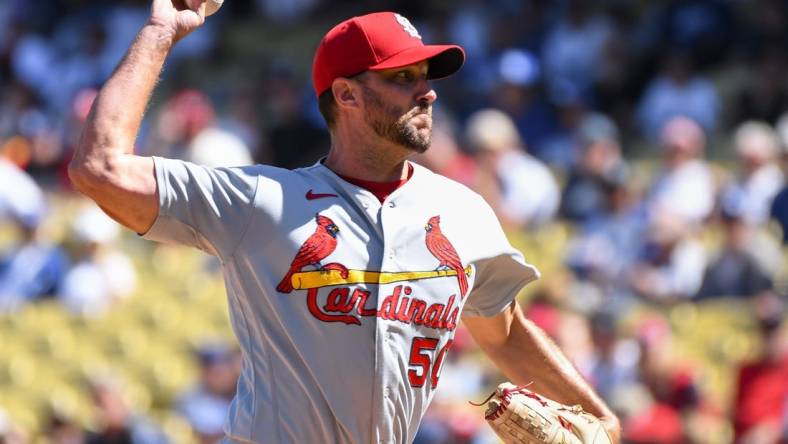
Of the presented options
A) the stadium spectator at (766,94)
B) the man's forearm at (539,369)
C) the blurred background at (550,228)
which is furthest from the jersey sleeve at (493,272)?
the stadium spectator at (766,94)

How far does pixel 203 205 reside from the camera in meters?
3.47

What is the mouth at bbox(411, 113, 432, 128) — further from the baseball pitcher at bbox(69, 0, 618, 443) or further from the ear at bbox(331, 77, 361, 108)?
the ear at bbox(331, 77, 361, 108)

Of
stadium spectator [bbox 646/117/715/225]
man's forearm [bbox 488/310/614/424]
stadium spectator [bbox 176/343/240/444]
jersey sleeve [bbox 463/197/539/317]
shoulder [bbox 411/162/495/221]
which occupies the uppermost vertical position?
shoulder [bbox 411/162/495/221]

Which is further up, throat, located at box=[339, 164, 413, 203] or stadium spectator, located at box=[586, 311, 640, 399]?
throat, located at box=[339, 164, 413, 203]

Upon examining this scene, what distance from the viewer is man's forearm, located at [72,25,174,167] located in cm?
329

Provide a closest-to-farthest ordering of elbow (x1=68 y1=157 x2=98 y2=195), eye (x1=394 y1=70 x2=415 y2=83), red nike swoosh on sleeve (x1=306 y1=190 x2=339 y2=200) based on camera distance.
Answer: elbow (x1=68 y1=157 x2=98 y2=195)
red nike swoosh on sleeve (x1=306 y1=190 x2=339 y2=200)
eye (x1=394 y1=70 x2=415 y2=83)

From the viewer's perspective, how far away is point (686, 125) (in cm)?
959

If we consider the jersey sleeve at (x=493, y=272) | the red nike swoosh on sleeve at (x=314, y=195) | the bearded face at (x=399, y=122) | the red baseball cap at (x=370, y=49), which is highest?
the red baseball cap at (x=370, y=49)

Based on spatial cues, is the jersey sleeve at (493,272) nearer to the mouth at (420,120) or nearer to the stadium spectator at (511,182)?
the mouth at (420,120)

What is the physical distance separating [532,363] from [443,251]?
49 centimetres

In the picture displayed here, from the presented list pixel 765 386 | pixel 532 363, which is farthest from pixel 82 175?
pixel 765 386

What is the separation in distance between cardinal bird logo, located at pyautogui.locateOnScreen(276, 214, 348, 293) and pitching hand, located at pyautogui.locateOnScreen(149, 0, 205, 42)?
553mm

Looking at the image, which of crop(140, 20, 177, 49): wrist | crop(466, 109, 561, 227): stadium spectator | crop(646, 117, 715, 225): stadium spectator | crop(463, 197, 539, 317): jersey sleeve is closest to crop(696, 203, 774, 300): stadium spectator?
crop(646, 117, 715, 225): stadium spectator

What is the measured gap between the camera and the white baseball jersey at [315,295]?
11.5 ft
